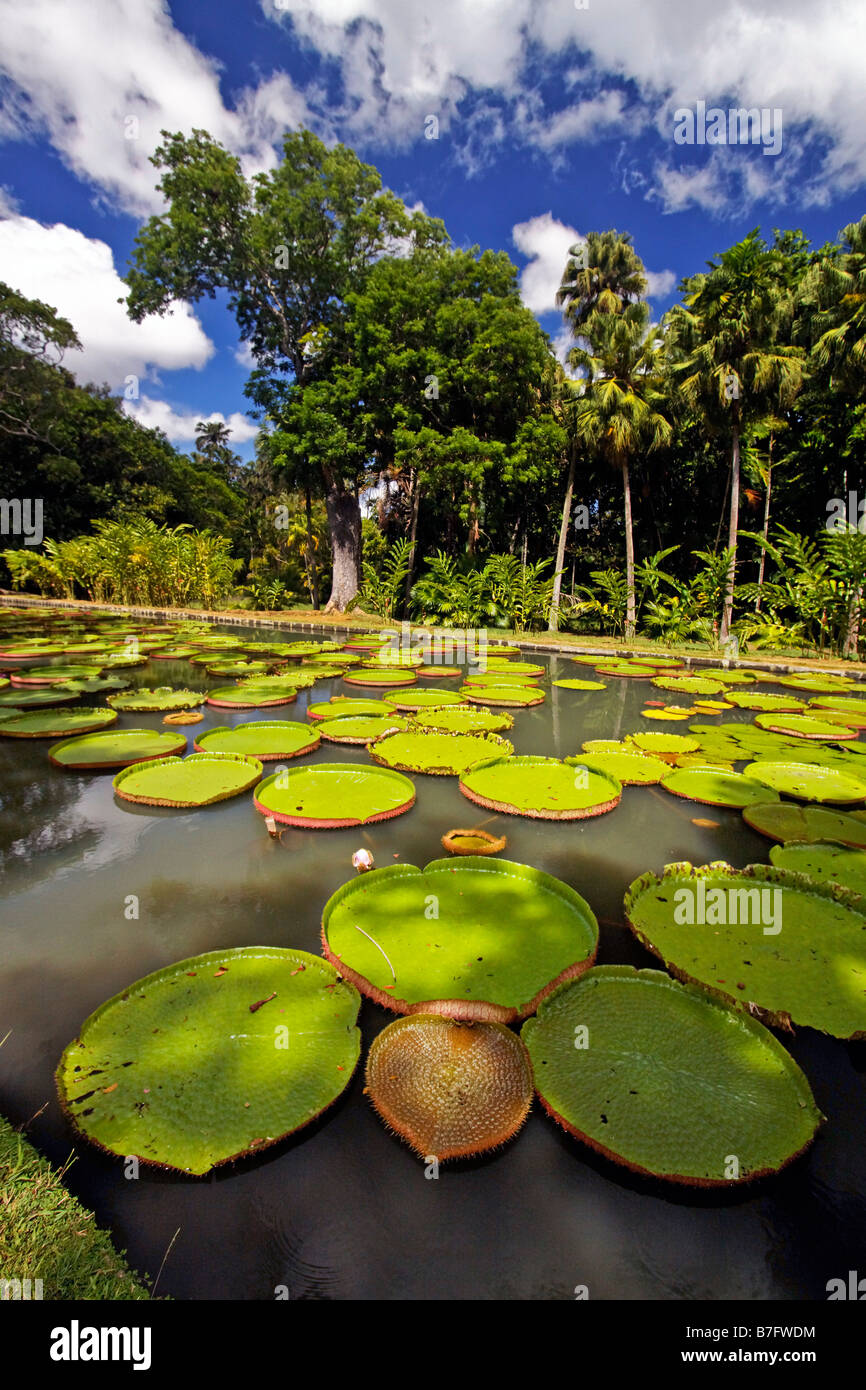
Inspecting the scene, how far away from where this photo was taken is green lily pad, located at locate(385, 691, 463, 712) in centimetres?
526

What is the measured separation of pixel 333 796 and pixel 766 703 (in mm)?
4909

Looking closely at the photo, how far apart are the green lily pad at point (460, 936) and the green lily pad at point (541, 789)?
2.71 ft

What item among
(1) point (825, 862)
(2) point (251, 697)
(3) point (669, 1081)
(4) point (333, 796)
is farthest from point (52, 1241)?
(2) point (251, 697)

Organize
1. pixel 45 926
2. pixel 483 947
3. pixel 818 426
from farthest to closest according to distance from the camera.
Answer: pixel 818 426
pixel 45 926
pixel 483 947

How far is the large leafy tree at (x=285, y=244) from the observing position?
13.8 metres

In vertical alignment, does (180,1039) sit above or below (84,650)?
below

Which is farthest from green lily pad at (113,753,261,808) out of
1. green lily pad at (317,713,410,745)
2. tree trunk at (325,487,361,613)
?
tree trunk at (325,487,361,613)

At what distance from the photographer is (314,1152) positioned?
1.30m

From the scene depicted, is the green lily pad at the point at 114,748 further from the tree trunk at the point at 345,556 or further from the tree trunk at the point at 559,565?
the tree trunk at the point at 345,556

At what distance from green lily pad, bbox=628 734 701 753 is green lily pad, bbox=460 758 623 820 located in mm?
846

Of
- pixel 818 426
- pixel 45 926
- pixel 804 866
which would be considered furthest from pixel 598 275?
pixel 45 926

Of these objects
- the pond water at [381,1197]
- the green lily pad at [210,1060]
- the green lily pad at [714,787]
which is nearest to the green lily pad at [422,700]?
the green lily pad at [714,787]

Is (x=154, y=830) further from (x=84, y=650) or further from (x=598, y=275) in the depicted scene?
(x=598, y=275)
